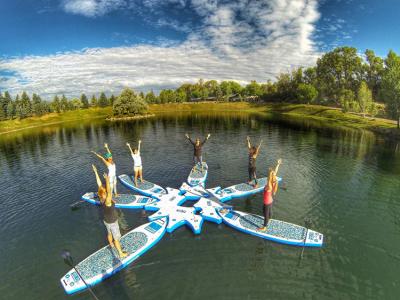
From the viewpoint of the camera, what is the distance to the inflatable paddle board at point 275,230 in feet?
50.3

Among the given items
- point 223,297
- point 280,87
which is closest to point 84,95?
point 280,87

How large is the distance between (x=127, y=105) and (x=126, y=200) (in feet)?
354

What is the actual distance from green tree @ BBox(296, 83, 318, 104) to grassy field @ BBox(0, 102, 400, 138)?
4948mm

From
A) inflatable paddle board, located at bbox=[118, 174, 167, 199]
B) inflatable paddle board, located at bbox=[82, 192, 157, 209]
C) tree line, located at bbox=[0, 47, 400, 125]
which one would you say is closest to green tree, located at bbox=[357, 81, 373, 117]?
tree line, located at bbox=[0, 47, 400, 125]

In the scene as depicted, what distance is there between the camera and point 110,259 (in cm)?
1405

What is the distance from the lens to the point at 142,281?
12953 millimetres

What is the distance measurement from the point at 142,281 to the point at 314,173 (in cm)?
2322

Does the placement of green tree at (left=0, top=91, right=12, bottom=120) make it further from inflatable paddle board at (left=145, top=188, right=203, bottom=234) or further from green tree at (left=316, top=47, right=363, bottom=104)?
green tree at (left=316, top=47, right=363, bottom=104)

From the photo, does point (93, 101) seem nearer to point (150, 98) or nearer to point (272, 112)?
point (150, 98)

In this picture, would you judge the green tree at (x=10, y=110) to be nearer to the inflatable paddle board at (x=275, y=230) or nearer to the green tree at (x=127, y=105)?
the green tree at (x=127, y=105)

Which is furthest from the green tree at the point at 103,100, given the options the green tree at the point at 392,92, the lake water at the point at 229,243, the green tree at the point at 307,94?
the green tree at the point at 392,92

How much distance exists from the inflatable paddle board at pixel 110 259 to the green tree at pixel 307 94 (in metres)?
124

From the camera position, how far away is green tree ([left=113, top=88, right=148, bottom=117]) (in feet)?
397

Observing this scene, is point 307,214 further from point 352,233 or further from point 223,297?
point 223,297
